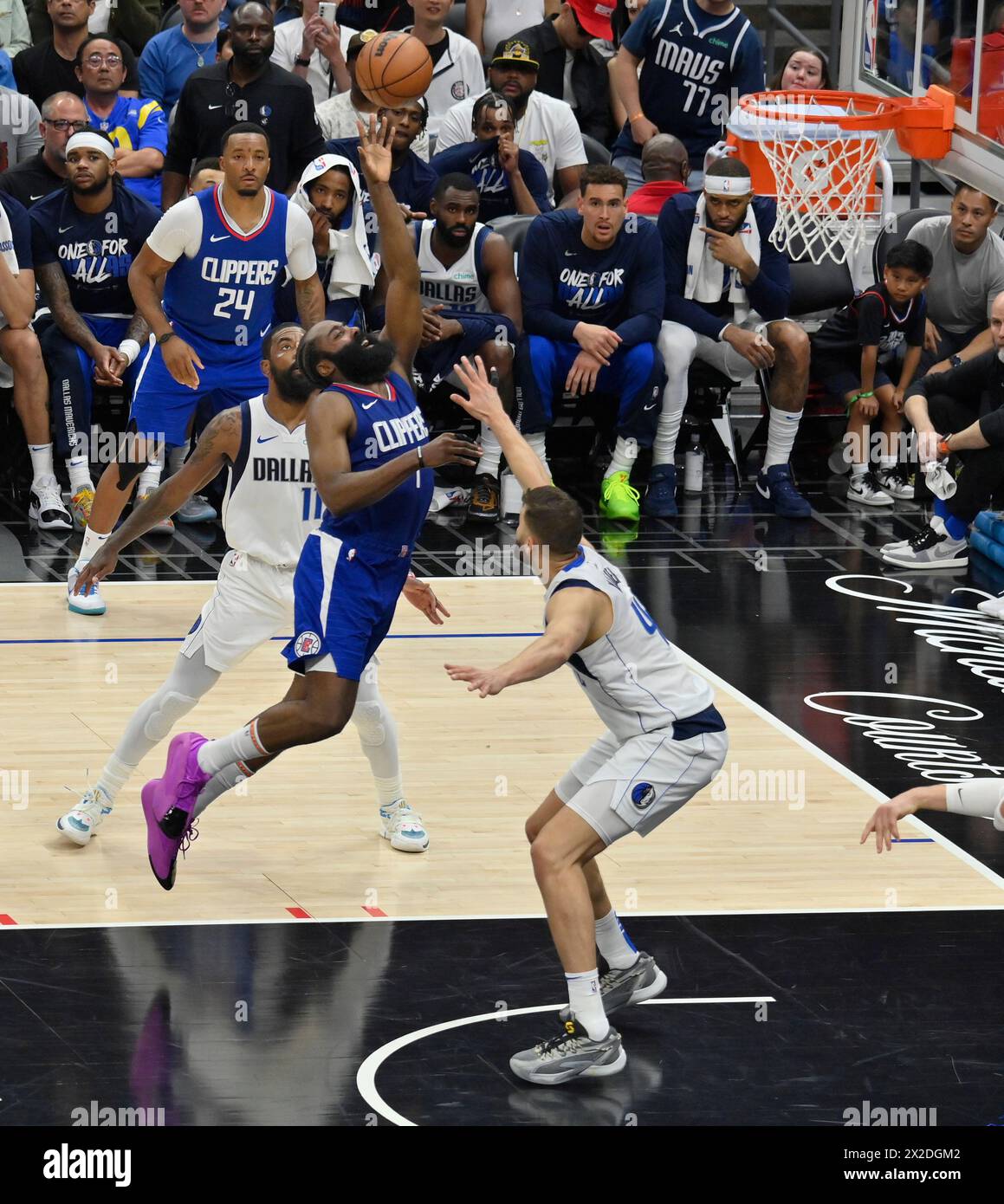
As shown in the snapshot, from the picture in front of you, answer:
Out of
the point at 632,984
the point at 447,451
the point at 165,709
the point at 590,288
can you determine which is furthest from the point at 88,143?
the point at 632,984

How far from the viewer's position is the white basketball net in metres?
10.3

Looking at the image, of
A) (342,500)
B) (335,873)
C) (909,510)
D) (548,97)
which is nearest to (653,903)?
(335,873)

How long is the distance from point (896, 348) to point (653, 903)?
6.46 metres

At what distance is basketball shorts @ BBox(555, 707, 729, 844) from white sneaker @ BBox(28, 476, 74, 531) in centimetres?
574

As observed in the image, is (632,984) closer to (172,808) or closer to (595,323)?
(172,808)

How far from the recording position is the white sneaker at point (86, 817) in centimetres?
680

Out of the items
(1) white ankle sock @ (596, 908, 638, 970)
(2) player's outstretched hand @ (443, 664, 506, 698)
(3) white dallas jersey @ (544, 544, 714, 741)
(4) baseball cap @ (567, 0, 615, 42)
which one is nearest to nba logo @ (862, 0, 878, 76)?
(4) baseball cap @ (567, 0, 615, 42)

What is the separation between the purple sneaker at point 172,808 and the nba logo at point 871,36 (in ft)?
19.7

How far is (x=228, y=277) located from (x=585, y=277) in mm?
2384

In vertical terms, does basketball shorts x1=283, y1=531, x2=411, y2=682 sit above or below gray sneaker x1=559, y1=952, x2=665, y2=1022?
above

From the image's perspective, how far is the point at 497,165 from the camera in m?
12.0

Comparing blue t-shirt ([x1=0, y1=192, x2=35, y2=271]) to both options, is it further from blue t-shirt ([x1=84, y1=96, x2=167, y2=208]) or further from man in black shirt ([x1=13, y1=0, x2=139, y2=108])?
man in black shirt ([x1=13, y1=0, x2=139, y2=108])

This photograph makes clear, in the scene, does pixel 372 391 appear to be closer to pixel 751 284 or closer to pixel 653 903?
pixel 653 903

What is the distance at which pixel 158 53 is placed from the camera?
12.5 meters
